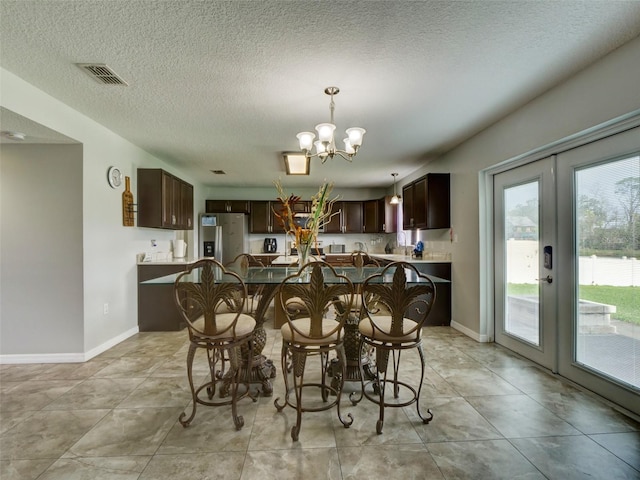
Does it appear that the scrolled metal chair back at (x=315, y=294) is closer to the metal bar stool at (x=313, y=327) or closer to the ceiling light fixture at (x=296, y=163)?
the metal bar stool at (x=313, y=327)

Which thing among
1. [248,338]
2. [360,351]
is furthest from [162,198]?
[360,351]

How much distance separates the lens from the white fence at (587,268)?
6.86 feet

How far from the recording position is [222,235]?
6555mm

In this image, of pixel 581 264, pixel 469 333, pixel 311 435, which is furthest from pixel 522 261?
pixel 311 435

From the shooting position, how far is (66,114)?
110 inches

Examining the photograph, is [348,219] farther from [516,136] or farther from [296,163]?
[516,136]

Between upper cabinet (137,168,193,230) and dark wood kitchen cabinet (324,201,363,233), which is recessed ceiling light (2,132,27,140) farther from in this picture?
dark wood kitchen cabinet (324,201,363,233)

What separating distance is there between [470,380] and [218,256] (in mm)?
5192

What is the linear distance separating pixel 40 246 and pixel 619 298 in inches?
194

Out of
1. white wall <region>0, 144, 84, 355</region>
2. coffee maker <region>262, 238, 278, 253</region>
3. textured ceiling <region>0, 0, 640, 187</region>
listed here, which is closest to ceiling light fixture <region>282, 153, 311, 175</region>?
textured ceiling <region>0, 0, 640, 187</region>

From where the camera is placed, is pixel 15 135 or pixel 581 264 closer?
pixel 581 264

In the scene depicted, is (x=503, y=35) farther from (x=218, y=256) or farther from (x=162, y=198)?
(x=218, y=256)

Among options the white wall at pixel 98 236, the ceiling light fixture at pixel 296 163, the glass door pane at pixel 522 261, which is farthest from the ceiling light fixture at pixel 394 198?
the white wall at pixel 98 236

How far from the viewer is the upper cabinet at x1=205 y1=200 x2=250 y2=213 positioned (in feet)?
22.7
